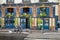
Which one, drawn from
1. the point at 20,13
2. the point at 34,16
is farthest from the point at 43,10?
the point at 20,13

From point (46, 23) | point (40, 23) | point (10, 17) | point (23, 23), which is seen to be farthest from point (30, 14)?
point (10, 17)

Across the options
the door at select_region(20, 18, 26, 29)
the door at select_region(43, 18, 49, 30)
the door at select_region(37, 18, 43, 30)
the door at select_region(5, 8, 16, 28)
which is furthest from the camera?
the door at select_region(5, 8, 16, 28)

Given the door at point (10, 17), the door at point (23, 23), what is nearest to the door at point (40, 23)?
the door at point (23, 23)

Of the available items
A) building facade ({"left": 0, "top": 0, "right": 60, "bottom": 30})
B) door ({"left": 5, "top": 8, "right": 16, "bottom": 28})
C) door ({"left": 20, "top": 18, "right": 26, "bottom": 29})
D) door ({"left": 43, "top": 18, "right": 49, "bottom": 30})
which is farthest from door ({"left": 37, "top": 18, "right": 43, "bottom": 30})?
door ({"left": 5, "top": 8, "right": 16, "bottom": 28})

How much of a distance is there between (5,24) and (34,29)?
17.2 feet

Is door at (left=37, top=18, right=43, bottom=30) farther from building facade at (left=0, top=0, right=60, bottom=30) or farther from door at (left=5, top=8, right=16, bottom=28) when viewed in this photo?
door at (left=5, top=8, right=16, bottom=28)

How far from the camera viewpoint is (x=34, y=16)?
33781mm

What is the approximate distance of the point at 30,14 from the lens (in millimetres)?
33969

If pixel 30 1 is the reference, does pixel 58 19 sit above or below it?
below

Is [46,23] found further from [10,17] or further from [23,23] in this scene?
[10,17]

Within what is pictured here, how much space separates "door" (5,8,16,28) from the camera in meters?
34.4

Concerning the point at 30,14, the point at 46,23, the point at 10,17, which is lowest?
the point at 46,23

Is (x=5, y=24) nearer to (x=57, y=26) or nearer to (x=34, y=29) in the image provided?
(x=34, y=29)

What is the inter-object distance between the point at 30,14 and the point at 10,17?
11.8 ft
